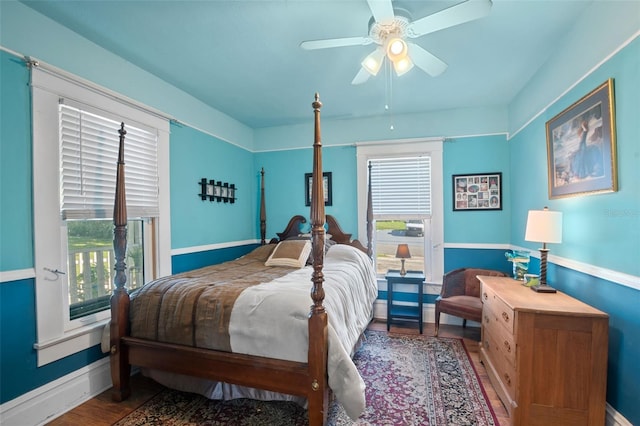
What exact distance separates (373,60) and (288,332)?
188 centimetres

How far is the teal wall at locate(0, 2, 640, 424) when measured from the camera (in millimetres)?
1704

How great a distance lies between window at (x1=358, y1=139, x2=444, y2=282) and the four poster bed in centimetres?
170

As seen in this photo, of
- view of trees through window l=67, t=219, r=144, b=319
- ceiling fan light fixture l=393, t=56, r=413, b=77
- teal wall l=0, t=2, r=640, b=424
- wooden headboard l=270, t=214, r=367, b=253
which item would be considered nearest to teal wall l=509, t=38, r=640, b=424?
teal wall l=0, t=2, r=640, b=424

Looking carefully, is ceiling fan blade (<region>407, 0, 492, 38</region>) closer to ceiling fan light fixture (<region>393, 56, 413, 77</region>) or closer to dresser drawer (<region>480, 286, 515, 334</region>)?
ceiling fan light fixture (<region>393, 56, 413, 77</region>)

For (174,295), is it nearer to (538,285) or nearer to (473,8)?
(473,8)

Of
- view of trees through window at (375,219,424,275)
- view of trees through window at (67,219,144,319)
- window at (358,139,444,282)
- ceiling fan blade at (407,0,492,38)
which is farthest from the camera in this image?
view of trees through window at (375,219,424,275)

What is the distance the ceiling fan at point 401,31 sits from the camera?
1569 millimetres

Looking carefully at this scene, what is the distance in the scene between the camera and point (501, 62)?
2656 millimetres

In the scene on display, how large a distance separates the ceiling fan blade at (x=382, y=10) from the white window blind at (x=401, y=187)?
94.5 inches

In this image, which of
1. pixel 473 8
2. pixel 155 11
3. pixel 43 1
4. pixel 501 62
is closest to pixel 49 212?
pixel 43 1

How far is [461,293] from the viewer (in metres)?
3.50

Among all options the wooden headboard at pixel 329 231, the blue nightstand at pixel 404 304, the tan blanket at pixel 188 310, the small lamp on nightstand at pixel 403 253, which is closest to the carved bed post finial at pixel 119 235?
the tan blanket at pixel 188 310

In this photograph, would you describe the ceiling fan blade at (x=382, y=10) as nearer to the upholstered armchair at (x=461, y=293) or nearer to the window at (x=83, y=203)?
the window at (x=83, y=203)

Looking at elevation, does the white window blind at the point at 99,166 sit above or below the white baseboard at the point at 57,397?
above
